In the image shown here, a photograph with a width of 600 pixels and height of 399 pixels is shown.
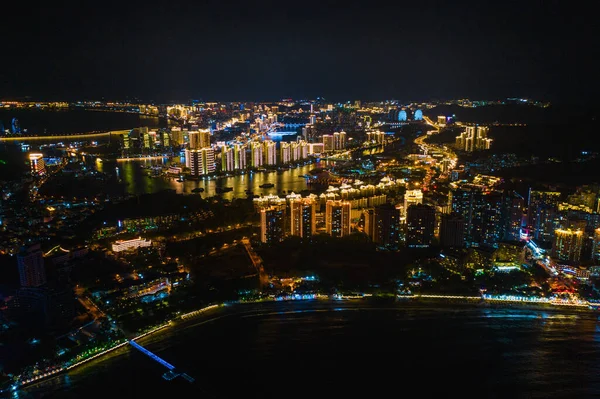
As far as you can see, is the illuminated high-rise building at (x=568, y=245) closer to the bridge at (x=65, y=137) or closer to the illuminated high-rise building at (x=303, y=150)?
the illuminated high-rise building at (x=303, y=150)

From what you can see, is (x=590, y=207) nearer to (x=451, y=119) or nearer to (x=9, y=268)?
(x=9, y=268)

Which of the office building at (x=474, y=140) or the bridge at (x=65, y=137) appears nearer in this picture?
the office building at (x=474, y=140)

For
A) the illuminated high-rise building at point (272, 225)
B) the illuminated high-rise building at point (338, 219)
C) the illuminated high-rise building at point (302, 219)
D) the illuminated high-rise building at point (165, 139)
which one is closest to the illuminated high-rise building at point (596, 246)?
the illuminated high-rise building at point (338, 219)

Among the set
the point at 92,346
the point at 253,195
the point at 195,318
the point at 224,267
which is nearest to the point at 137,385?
the point at 92,346

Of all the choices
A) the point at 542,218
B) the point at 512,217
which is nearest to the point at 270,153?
the point at 512,217

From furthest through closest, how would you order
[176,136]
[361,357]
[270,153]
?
1. [176,136]
2. [270,153]
3. [361,357]

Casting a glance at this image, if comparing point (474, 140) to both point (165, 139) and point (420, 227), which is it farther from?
point (165, 139)
